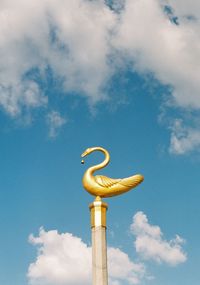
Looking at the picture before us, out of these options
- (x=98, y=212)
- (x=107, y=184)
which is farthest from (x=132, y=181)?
(x=98, y=212)

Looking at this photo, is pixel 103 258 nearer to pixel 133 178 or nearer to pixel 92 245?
pixel 92 245

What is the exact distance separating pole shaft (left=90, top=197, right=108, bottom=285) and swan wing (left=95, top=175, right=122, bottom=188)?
0.60 m

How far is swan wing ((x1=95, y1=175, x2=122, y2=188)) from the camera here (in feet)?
75.2

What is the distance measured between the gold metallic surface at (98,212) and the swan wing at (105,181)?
555 mm

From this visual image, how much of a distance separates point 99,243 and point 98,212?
1202mm

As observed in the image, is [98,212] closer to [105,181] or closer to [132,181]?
[105,181]

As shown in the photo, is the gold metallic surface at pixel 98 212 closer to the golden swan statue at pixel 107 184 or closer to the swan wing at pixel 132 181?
the golden swan statue at pixel 107 184

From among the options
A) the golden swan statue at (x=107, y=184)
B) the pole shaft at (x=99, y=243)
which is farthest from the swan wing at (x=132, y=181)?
the pole shaft at (x=99, y=243)

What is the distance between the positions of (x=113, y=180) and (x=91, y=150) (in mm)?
2016

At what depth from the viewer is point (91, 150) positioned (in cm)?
2453

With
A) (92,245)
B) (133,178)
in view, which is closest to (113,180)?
(133,178)

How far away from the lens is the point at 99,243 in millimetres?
22172

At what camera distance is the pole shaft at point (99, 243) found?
21.7 meters

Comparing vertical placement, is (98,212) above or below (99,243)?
above
